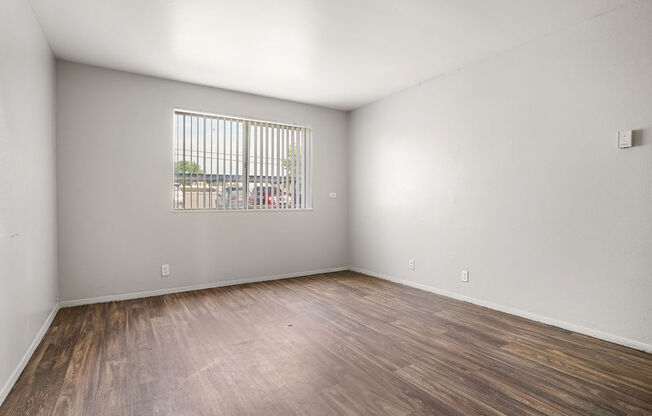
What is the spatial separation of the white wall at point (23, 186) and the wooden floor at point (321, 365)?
0.98ft

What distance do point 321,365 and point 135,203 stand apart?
2.95 m

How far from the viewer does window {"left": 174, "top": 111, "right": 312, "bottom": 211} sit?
423 centimetres

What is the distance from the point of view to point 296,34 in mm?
2996

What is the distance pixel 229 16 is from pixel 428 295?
3.54 m

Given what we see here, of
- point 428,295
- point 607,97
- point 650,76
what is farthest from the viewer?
point 428,295

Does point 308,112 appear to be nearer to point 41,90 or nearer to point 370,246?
point 370,246

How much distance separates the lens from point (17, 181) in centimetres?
220

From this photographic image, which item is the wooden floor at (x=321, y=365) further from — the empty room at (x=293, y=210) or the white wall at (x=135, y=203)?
the white wall at (x=135, y=203)

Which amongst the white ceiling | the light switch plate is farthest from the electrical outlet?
the light switch plate

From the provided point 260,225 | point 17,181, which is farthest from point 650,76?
point 17,181

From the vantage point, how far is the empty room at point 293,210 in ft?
6.75

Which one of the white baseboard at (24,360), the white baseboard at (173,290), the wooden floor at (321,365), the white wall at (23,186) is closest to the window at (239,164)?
the white baseboard at (173,290)

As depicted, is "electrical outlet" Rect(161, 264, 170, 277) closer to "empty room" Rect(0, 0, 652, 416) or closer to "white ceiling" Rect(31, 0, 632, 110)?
"empty room" Rect(0, 0, 652, 416)

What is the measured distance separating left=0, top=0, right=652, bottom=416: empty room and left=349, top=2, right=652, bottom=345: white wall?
2 cm
